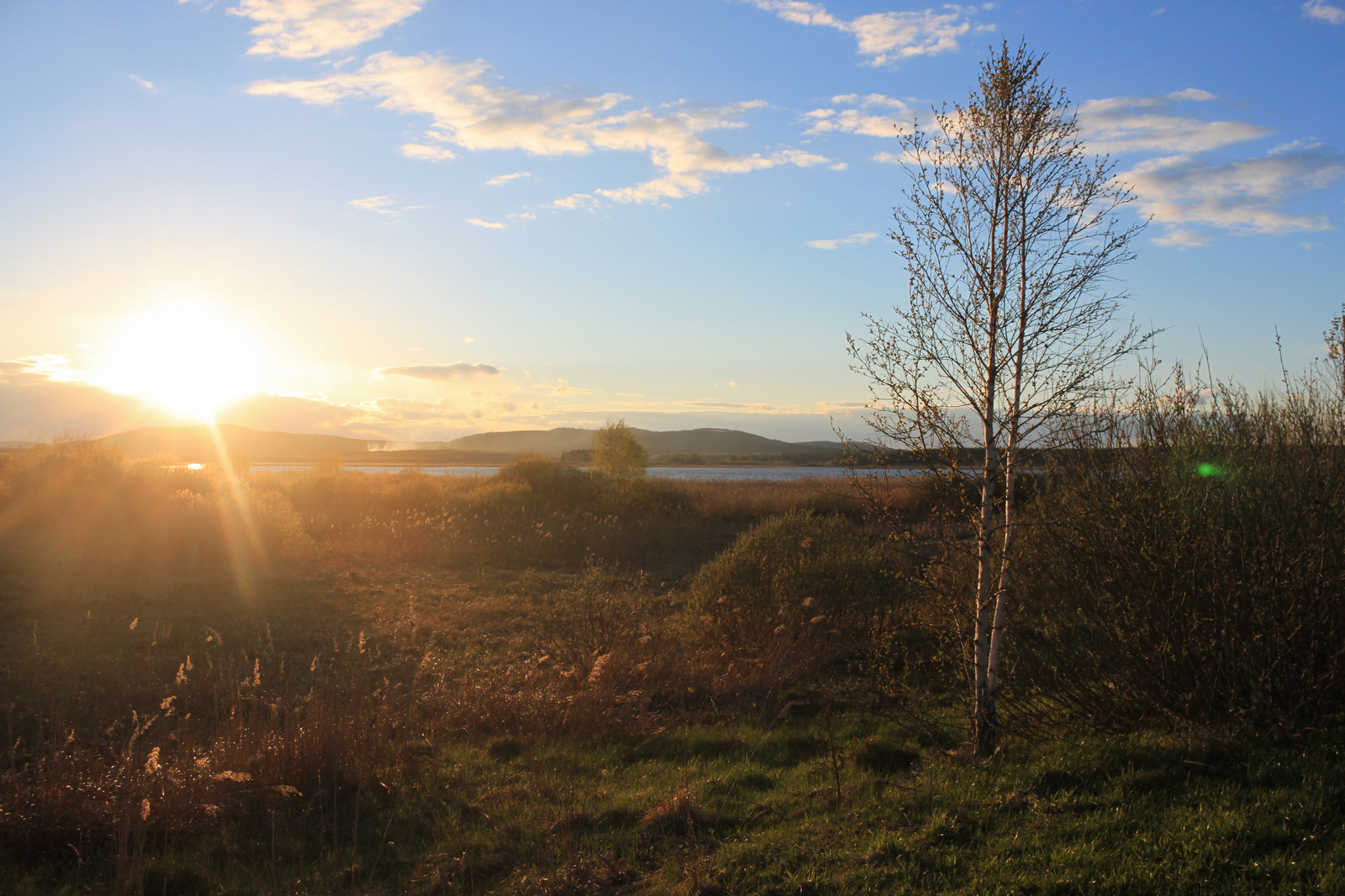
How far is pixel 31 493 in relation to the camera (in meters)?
16.2

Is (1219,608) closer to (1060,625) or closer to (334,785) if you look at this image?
(1060,625)

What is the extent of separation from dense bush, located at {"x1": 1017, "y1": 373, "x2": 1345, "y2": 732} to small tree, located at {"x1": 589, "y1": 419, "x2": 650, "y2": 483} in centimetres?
2870

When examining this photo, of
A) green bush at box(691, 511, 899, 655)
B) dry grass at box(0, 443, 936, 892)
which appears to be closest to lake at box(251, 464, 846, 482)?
dry grass at box(0, 443, 936, 892)

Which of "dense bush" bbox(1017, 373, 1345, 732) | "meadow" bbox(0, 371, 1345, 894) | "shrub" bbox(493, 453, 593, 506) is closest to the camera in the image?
"meadow" bbox(0, 371, 1345, 894)

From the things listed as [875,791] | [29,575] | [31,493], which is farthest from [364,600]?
[875,791]

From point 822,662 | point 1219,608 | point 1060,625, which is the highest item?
point 1219,608

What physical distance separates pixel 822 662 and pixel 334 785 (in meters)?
5.91

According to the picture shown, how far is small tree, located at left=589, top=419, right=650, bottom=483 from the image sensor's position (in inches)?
1389

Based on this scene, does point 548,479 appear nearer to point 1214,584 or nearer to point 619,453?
point 619,453

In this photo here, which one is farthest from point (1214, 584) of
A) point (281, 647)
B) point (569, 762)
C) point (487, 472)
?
point (487, 472)

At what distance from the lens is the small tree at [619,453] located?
35281 mm

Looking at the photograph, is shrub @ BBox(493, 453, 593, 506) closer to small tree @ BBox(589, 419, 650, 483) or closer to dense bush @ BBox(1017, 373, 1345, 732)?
small tree @ BBox(589, 419, 650, 483)

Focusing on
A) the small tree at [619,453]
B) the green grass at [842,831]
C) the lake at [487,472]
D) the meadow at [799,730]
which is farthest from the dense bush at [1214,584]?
the small tree at [619,453]

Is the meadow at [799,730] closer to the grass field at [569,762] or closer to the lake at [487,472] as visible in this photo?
the grass field at [569,762]
